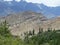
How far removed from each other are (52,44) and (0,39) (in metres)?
44.6

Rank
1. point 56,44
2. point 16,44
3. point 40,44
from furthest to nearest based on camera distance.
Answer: point 40,44 < point 56,44 < point 16,44

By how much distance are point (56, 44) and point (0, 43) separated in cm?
4522

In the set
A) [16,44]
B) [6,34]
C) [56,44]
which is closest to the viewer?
[16,44]

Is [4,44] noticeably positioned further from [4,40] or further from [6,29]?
[6,29]

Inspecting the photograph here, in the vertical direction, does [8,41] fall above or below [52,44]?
above

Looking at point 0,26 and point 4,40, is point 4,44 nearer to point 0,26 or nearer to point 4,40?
point 4,40

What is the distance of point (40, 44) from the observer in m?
86.9

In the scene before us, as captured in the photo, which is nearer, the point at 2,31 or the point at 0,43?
the point at 0,43

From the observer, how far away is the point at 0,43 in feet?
99.0

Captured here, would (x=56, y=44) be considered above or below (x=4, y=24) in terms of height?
below

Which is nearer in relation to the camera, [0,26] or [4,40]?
[4,40]

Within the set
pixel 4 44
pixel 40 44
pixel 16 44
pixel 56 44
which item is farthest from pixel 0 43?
pixel 40 44

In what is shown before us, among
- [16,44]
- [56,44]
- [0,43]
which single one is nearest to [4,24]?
[16,44]

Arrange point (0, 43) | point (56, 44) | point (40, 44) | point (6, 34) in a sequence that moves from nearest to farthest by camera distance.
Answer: point (0, 43)
point (6, 34)
point (56, 44)
point (40, 44)
